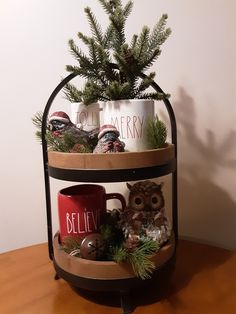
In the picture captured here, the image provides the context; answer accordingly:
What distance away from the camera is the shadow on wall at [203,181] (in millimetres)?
854

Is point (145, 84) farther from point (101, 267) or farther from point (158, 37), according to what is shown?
point (101, 267)

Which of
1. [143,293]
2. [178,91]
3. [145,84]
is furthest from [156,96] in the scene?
[143,293]

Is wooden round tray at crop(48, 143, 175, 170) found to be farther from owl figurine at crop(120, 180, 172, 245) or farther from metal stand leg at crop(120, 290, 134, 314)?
metal stand leg at crop(120, 290, 134, 314)

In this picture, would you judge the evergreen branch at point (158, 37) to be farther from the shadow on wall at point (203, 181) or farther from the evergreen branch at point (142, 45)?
the shadow on wall at point (203, 181)

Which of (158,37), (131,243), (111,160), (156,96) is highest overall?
(158,37)

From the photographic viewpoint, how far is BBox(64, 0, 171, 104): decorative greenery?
57cm

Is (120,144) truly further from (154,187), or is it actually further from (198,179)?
(198,179)

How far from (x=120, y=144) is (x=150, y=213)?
0.49ft

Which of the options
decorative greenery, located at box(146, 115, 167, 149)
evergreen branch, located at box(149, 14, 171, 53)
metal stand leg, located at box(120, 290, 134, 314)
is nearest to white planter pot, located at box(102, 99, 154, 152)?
decorative greenery, located at box(146, 115, 167, 149)

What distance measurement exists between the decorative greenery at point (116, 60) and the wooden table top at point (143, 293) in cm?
37

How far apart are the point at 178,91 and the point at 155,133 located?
362mm

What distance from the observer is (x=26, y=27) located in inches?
34.6

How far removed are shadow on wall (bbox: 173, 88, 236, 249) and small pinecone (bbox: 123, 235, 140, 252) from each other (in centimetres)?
39

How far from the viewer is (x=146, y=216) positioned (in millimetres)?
566
